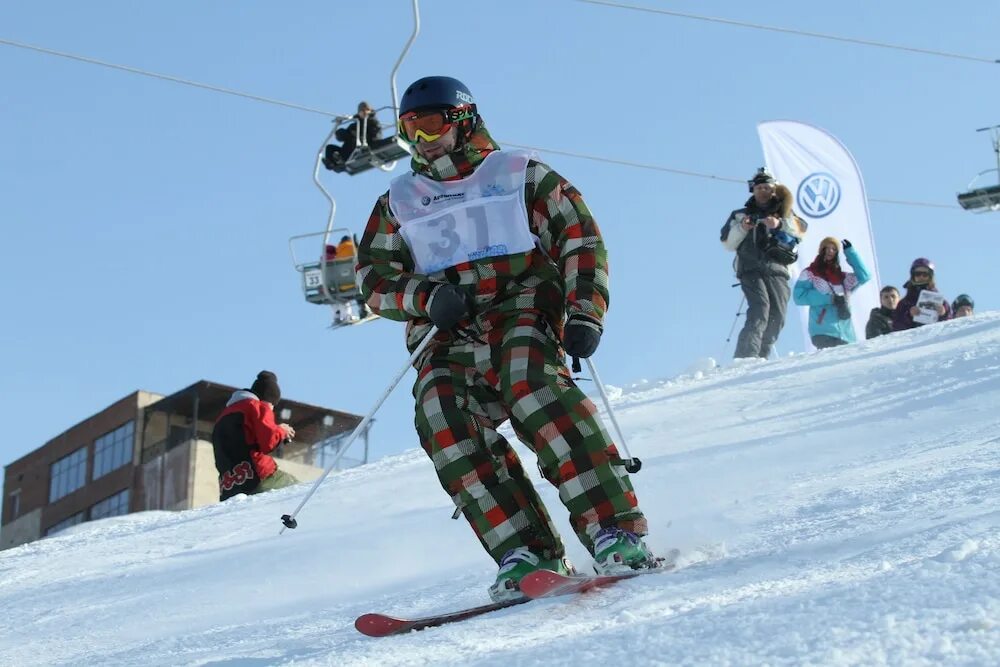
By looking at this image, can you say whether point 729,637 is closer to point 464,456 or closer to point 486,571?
point 464,456

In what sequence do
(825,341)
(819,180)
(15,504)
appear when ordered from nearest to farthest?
(825,341), (819,180), (15,504)

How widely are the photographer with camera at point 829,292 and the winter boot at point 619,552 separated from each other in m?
6.15

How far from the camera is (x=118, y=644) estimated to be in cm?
446

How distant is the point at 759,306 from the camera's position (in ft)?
31.3

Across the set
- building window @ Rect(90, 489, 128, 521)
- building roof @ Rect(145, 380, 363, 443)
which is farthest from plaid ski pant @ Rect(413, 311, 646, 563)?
building window @ Rect(90, 489, 128, 521)

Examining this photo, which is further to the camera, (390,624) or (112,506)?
(112,506)

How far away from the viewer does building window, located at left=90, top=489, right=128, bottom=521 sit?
1564 inches

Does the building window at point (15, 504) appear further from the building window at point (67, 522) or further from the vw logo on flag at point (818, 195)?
the vw logo on flag at point (818, 195)

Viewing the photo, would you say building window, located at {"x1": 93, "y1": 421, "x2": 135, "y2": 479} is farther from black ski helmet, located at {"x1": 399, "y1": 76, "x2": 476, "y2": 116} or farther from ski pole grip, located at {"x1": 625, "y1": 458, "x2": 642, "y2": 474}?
ski pole grip, located at {"x1": 625, "y1": 458, "x2": 642, "y2": 474}

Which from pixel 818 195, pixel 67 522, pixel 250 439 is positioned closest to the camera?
pixel 250 439

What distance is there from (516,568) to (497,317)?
678mm

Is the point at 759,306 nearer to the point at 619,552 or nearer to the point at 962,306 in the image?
the point at 962,306

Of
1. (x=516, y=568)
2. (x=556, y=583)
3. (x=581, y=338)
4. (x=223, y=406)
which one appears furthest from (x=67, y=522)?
(x=556, y=583)

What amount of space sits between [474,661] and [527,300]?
1536 millimetres
